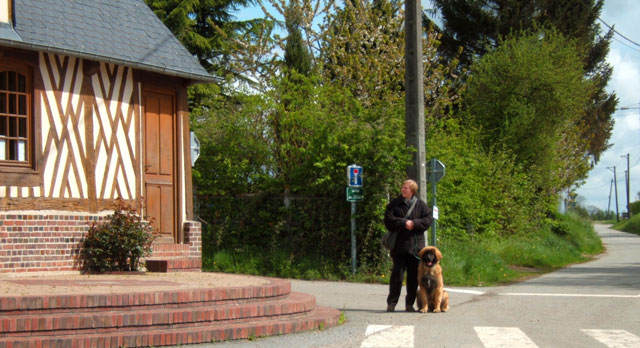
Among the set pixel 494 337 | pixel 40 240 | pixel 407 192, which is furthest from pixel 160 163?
pixel 494 337

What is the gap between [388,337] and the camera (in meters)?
8.90

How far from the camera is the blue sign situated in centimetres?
1720

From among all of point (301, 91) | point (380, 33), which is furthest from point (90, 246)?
point (380, 33)

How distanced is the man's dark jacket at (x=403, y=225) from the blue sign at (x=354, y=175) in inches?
228

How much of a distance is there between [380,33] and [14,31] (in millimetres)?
19202

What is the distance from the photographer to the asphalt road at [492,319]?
8.63m

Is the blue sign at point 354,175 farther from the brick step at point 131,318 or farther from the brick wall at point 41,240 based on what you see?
the brick step at point 131,318

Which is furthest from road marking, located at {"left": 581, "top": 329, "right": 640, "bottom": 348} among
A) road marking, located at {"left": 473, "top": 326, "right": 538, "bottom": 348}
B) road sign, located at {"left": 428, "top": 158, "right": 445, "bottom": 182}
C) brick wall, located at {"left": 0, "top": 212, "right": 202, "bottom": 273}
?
brick wall, located at {"left": 0, "top": 212, "right": 202, "bottom": 273}

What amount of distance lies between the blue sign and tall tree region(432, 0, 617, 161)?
22245mm

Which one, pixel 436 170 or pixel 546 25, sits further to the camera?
pixel 546 25

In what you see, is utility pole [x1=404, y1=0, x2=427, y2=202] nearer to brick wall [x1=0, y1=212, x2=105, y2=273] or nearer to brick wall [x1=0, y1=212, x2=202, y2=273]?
brick wall [x1=0, y1=212, x2=202, y2=273]

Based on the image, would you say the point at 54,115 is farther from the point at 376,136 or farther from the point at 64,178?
the point at 376,136

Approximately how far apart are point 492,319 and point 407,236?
1.65 metres

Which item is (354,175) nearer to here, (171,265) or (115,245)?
(171,265)
